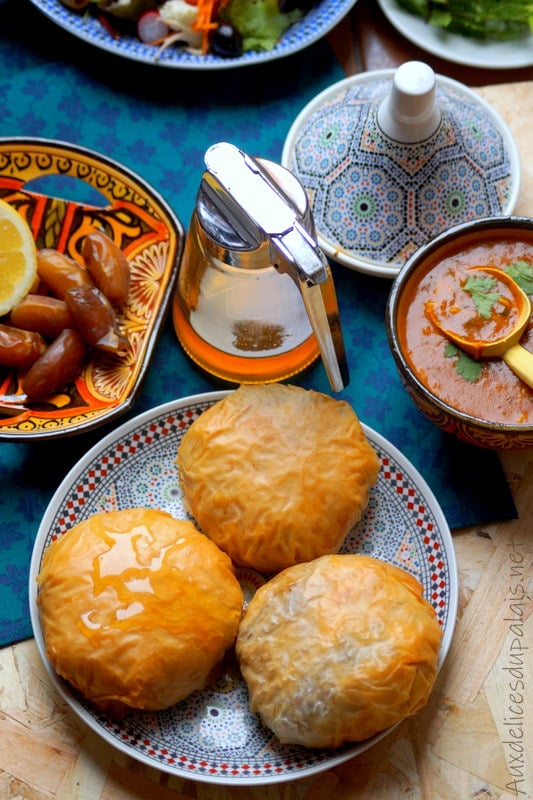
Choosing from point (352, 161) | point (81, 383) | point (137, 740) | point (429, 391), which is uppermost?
point (352, 161)

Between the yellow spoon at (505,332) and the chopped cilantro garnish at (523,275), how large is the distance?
21 millimetres

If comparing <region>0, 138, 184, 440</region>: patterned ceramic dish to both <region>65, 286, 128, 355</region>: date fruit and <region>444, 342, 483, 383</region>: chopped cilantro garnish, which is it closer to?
<region>65, 286, 128, 355</region>: date fruit

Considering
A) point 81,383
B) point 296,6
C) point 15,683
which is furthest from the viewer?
point 296,6

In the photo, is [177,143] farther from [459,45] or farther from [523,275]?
[523,275]

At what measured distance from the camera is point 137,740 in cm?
182

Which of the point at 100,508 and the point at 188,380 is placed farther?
the point at 188,380

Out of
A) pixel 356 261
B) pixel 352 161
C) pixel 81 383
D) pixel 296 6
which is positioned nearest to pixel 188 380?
pixel 81 383

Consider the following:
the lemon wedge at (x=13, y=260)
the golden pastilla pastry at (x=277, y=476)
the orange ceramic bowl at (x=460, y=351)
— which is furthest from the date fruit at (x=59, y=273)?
the orange ceramic bowl at (x=460, y=351)

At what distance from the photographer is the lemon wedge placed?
2.11m

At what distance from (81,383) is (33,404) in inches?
4.3

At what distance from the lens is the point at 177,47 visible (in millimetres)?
2482

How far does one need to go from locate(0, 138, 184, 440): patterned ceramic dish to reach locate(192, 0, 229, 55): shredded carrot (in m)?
0.47

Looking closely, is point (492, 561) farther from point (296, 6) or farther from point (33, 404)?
point (296, 6)

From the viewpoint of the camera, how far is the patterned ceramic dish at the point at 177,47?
7.95ft
